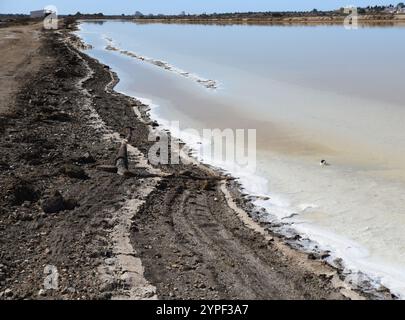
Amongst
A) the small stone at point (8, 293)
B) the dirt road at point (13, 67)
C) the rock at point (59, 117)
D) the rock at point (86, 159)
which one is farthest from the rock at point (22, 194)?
the dirt road at point (13, 67)

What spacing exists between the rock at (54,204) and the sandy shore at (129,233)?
15mm

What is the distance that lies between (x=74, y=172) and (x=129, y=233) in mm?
2683

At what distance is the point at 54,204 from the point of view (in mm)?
7770

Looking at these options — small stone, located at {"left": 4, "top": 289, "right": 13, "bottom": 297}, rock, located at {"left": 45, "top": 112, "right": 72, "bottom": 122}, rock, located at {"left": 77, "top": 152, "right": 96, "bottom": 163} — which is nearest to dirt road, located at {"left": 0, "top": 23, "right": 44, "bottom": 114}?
rock, located at {"left": 45, "top": 112, "right": 72, "bottom": 122}

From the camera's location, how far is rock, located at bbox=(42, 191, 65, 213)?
771 centimetres

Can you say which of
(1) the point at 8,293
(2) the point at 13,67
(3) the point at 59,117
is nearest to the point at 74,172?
(1) the point at 8,293

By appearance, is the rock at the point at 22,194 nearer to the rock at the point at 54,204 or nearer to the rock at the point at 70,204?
the rock at the point at 54,204

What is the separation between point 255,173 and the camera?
10.6 meters

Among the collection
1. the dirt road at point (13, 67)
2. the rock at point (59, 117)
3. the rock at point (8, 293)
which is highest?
the dirt road at point (13, 67)

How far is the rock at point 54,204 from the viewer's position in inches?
303

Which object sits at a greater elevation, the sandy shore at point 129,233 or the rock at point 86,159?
the rock at point 86,159

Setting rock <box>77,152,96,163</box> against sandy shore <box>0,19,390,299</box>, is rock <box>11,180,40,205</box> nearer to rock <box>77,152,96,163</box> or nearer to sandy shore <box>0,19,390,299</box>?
sandy shore <box>0,19,390,299</box>

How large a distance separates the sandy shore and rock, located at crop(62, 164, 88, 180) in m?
0.02

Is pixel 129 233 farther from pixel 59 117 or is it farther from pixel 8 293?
pixel 59 117
